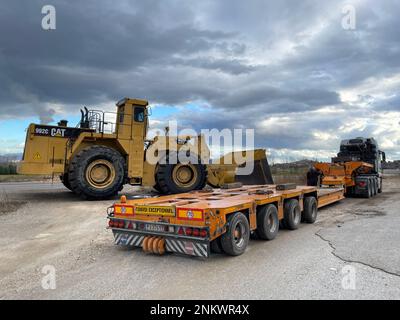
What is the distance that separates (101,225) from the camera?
9.49 metres

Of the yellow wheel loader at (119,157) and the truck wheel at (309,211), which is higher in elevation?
the yellow wheel loader at (119,157)

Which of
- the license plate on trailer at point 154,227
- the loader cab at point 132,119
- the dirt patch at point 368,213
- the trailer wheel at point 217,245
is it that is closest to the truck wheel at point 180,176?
the loader cab at point 132,119

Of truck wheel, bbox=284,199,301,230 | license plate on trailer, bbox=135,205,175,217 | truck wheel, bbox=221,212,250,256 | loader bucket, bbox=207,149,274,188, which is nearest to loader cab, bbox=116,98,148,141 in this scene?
loader bucket, bbox=207,149,274,188

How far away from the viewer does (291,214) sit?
8.99 metres

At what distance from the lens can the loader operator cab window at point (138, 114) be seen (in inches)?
566

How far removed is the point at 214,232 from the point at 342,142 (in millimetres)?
17377

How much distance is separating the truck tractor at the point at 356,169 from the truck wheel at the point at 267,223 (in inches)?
368

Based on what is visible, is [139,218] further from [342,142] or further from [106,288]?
[342,142]

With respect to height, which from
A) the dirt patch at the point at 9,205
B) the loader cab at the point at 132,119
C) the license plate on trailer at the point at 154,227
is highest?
the loader cab at the point at 132,119

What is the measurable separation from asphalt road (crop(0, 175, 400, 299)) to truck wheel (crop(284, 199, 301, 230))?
266 mm

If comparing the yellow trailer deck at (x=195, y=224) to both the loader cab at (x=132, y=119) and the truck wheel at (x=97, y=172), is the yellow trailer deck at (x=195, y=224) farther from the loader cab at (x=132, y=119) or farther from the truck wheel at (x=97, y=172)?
the loader cab at (x=132, y=119)

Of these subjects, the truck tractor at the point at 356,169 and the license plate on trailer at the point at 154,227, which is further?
the truck tractor at the point at 356,169

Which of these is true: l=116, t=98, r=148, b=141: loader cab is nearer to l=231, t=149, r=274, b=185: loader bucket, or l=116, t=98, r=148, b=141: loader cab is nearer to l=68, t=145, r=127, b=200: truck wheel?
l=68, t=145, r=127, b=200: truck wheel

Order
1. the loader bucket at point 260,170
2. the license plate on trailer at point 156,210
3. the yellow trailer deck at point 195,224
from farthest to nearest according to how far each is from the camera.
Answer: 1. the loader bucket at point 260,170
2. the license plate on trailer at point 156,210
3. the yellow trailer deck at point 195,224
